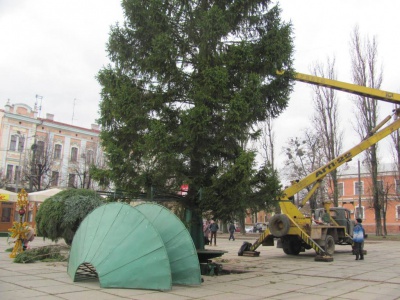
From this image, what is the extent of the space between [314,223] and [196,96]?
34.3 ft

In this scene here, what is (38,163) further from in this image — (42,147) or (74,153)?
(74,153)

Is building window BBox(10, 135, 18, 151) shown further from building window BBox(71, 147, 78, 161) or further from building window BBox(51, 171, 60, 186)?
building window BBox(71, 147, 78, 161)

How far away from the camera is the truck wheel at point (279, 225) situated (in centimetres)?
1562

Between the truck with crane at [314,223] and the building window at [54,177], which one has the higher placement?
the building window at [54,177]

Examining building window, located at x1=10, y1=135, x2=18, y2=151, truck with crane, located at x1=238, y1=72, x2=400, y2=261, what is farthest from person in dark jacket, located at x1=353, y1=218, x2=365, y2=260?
building window, located at x1=10, y1=135, x2=18, y2=151

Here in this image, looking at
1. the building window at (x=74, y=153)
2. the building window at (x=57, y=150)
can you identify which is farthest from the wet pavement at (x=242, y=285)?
the building window at (x=74, y=153)

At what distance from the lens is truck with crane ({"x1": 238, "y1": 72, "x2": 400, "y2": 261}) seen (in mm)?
15797

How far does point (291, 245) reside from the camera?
17766 millimetres

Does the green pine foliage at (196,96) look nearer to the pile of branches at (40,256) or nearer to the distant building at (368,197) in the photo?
the pile of branches at (40,256)

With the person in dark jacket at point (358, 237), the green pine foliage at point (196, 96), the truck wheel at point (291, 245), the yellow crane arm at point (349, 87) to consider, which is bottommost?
the truck wheel at point (291, 245)

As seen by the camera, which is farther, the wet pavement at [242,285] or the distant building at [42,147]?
the distant building at [42,147]

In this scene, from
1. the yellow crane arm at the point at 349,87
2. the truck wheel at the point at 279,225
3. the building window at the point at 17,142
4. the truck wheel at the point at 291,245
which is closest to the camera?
the truck wheel at the point at 279,225

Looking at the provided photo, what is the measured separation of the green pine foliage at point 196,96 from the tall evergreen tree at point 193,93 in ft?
0.10

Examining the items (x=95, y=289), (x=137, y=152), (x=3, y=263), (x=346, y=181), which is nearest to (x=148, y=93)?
(x=137, y=152)
